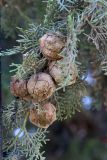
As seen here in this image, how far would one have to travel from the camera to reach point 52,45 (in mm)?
661

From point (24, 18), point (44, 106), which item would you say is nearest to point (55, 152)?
point (24, 18)

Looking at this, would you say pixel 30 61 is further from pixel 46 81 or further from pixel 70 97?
pixel 70 97

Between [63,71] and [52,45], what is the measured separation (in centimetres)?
→ 5

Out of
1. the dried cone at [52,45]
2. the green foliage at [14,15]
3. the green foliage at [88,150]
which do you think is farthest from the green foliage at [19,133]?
the green foliage at [88,150]

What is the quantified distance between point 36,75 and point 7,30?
445 millimetres

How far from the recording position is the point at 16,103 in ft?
2.53

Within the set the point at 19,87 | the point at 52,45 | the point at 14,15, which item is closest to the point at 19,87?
the point at 19,87

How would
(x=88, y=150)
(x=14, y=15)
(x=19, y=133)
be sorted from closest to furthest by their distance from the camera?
(x=19, y=133)
(x=14, y=15)
(x=88, y=150)

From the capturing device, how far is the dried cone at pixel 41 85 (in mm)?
682

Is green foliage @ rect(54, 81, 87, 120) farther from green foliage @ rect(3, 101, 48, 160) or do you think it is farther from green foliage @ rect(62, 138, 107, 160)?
green foliage @ rect(62, 138, 107, 160)

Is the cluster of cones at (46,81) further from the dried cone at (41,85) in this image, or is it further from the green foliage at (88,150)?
the green foliage at (88,150)

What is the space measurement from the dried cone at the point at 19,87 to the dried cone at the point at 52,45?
0.07m

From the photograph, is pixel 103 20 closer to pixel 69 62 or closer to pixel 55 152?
pixel 69 62

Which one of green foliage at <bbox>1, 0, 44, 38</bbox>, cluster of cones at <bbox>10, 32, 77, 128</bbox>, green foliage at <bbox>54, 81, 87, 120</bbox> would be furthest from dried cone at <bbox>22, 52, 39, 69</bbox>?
green foliage at <bbox>1, 0, 44, 38</bbox>
